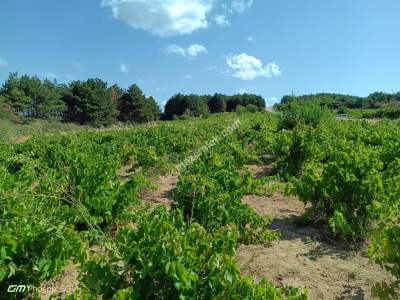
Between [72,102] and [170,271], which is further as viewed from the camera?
[72,102]

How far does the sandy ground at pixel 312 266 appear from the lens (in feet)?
13.3

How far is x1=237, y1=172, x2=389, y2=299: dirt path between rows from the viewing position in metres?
4.05

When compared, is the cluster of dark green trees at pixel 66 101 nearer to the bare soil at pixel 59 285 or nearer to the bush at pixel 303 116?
the bush at pixel 303 116

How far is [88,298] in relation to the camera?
2.58 meters

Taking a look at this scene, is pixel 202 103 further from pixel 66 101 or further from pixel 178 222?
pixel 178 222

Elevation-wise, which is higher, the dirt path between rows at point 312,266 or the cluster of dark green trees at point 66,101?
the cluster of dark green trees at point 66,101

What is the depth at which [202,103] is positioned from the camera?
7775 centimetres

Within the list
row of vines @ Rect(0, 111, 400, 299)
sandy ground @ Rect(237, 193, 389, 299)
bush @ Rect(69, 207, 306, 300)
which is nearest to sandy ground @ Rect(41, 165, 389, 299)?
sandy ground @ Rect(237, 193, 389, 299)

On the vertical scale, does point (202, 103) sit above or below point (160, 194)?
above

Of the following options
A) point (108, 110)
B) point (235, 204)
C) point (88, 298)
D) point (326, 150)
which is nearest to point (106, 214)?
point (235, 204)

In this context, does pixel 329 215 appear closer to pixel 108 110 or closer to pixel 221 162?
pixel 221 162

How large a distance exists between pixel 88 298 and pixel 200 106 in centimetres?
7342

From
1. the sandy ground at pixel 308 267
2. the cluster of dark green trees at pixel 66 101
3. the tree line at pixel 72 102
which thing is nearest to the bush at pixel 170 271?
the sandy ground at pixel 308 267

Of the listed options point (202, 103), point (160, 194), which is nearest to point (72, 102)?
point (202, 103)
